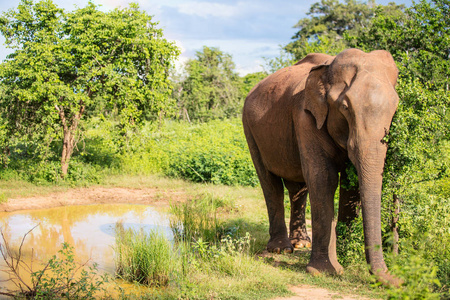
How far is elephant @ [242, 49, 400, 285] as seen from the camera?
16.5 feet

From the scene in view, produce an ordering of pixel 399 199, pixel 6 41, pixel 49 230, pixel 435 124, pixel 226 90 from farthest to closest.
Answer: pixel 226 90, pixel 6 41, pixel 49 230, pixel 399 199, pixel 435 124

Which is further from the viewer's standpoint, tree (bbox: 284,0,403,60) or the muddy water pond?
tree (bbox: 284,0,403,60)

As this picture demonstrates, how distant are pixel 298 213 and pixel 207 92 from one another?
21687 mm

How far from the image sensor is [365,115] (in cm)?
507

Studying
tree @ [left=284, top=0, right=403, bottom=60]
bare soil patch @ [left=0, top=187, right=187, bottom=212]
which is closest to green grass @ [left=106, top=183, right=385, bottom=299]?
bare soil patch @ [left=0, top=187, right=187, bottom=212]

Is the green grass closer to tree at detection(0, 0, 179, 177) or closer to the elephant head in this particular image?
the elephant head

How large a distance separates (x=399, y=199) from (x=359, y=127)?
1585 mm

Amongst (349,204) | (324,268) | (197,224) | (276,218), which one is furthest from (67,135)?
(324,268)

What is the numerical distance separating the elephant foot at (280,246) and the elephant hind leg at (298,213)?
459 millimetres

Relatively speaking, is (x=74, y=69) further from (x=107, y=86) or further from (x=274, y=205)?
(x=274, y=205)

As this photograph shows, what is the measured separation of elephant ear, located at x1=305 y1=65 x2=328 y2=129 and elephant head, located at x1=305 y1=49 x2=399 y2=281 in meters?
0.01

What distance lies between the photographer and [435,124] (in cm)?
570

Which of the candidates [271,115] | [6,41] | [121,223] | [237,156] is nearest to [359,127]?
[271,115]

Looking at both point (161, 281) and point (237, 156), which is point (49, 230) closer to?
point (161, 281)
